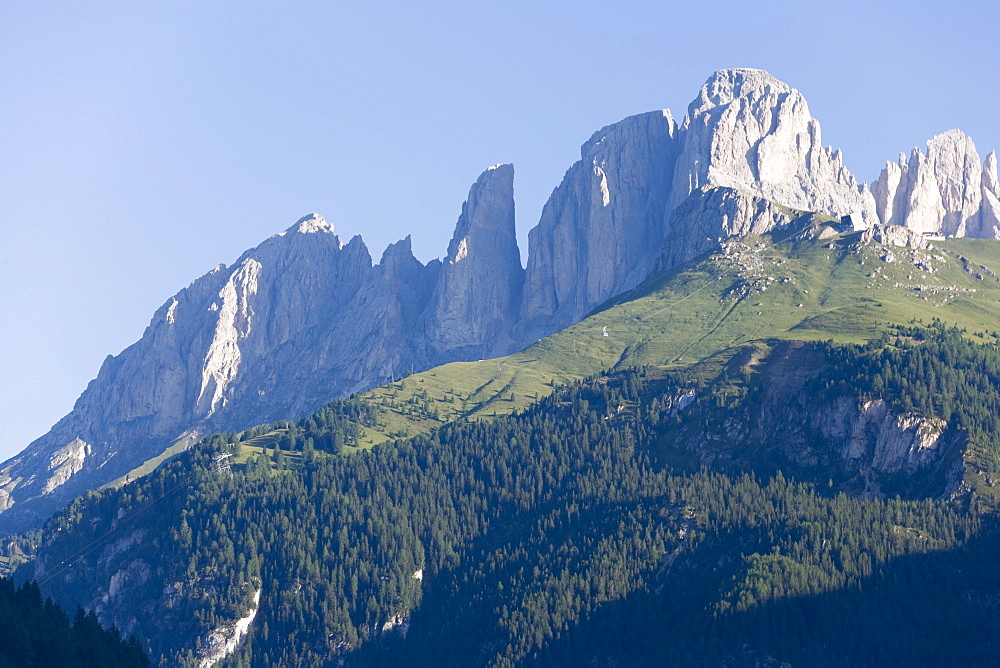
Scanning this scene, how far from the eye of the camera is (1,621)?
7864 inches

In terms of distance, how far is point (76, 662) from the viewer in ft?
655

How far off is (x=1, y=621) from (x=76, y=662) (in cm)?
1153
